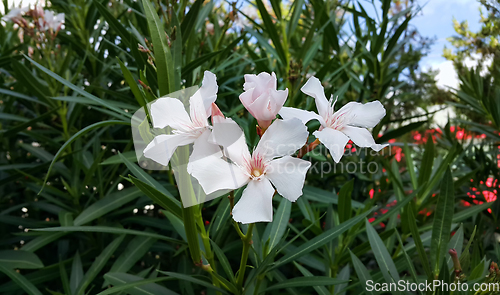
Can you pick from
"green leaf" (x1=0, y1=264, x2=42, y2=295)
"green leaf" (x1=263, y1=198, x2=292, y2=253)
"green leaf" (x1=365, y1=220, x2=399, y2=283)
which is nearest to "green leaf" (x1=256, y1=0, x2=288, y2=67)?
"green leaf" (x1=263, y1=198, x2=292, y2=253)

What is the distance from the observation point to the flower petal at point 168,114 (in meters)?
0.60

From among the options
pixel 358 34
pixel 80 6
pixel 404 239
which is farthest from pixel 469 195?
pixel 80 6

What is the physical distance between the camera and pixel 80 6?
158 cm

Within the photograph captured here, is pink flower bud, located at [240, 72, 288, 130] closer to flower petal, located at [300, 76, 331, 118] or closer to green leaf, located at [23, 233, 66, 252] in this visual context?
flower petal, located at [300, 76, 331, 118]

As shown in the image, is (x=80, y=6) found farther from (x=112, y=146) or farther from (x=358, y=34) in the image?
(x=358, y=34)

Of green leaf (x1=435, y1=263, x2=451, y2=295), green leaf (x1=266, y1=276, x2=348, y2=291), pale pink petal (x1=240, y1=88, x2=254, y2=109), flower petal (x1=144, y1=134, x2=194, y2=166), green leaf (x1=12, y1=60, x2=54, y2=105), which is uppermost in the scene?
green leaf (x1=12, y1=60, x2=54, y2=105)

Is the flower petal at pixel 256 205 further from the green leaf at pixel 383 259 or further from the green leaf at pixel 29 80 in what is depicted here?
the green leaf at pixel 29 80

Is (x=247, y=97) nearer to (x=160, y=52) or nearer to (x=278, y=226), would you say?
(x=160, y=52)

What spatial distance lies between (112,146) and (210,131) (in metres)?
1.14

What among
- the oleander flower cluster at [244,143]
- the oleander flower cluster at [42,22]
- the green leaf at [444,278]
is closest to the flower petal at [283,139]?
the oleander flower cluster at [244,143]

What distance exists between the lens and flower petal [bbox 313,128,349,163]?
58 centimetres

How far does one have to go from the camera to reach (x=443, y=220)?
807 mm

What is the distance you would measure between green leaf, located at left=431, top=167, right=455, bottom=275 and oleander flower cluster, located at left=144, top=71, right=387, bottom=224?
307mm

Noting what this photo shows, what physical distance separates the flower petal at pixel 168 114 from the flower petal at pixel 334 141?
24 cm
